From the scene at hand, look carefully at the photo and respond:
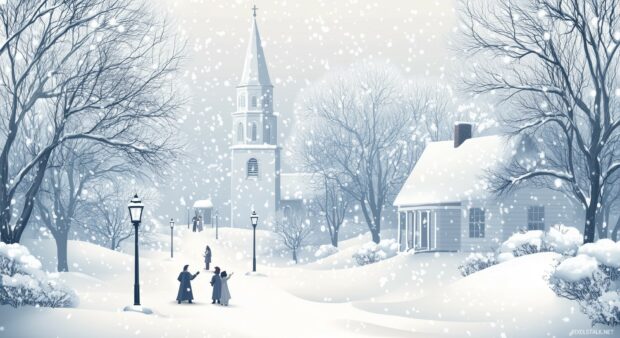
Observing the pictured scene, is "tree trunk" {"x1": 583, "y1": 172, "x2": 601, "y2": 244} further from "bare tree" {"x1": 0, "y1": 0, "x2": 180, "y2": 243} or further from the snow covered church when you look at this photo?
the snow covered church

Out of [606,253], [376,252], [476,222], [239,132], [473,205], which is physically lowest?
[376,252]

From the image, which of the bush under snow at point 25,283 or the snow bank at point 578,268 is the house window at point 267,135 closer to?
the bush under snow at point 25,283

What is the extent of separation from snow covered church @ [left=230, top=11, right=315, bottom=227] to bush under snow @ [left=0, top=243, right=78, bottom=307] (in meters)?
82.2

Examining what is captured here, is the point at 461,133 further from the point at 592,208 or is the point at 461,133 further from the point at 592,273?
the point at 592,273

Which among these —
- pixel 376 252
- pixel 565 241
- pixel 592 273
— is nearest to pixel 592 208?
pixel 565 241

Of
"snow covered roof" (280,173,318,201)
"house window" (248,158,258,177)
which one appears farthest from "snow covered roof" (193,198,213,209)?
"house window" (248,158,258,177)

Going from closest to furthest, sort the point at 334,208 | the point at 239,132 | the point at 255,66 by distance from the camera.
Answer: the point at 334,208, the point at 255,66, the point at 239,132

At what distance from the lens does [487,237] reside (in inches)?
1988

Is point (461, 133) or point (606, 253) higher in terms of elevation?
point (461, 133)

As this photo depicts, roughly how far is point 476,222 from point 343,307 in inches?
811

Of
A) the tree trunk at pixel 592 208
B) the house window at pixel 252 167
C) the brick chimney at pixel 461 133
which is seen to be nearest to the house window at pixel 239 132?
the house window at pixel 252 167

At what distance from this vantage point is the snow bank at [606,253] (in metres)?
24.1

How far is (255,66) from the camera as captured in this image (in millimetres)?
108375

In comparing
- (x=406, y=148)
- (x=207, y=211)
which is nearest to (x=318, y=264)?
(x=406, y=148)
